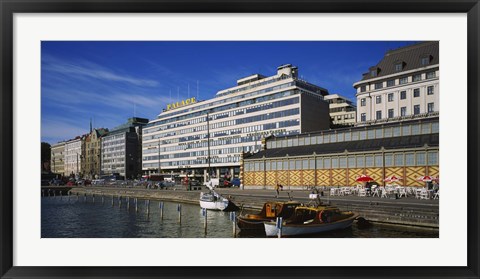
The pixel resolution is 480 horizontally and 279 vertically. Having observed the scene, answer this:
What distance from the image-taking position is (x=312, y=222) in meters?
23.0

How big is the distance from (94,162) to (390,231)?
134 metres

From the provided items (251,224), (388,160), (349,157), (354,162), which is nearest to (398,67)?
(349,157)

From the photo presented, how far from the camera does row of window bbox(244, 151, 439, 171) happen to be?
114 ft

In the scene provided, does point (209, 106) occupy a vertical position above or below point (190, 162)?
above

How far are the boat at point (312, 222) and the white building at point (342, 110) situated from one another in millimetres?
99939

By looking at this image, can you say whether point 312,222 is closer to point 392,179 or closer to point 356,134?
point 392,179

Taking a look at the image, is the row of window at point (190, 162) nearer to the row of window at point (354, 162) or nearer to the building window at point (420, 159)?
the row of window at point (354, 162)

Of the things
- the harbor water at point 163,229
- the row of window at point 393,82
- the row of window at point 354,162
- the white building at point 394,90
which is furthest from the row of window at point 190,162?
the harbor water at point 163,229

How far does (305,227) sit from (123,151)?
5129 inches

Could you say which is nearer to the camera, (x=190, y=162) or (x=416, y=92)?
(x=416, y=92)
